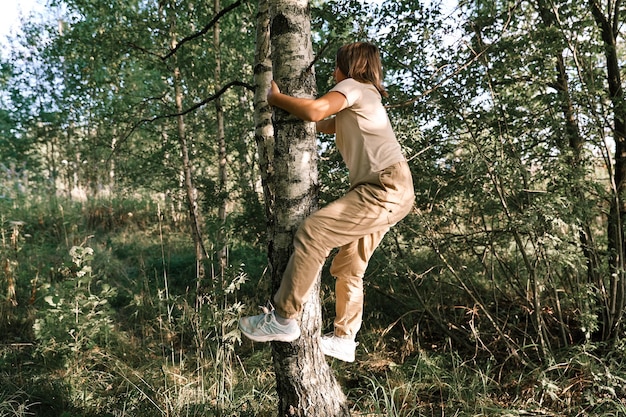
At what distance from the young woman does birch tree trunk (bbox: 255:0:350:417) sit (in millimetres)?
107

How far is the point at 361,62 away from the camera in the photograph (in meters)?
2.32

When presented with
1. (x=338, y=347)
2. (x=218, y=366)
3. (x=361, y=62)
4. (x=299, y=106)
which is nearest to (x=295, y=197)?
(x=299, y=106)

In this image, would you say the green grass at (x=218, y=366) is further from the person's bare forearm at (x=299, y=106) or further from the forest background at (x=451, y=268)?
the person's bare forearm at (x=299, y=106)

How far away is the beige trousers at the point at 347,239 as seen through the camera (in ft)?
6.72

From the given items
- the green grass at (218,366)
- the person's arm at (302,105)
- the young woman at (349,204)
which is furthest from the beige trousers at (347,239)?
the green grass at (218,366)

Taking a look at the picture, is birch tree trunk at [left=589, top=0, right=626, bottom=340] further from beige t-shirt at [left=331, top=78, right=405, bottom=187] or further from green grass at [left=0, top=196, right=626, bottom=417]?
beige t-shirt at [left=331, top=78, right=405, bottom=187]

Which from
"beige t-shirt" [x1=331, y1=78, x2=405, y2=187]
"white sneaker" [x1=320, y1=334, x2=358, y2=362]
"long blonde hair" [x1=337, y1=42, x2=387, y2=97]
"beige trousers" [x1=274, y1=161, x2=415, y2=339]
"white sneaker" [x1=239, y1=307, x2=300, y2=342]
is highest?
"long blonde hair" [x1=337, y1=42, x2=387, y2=97]

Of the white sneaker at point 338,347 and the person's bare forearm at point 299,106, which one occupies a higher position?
the person's bare forearm at point 299,106

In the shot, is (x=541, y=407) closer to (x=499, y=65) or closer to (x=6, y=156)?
(x=499, y=65)

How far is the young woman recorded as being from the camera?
2043 millimetres

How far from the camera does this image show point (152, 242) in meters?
7.90

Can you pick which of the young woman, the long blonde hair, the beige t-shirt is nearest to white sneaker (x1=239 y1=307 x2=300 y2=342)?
the young woman

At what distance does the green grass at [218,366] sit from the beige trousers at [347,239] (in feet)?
1.93

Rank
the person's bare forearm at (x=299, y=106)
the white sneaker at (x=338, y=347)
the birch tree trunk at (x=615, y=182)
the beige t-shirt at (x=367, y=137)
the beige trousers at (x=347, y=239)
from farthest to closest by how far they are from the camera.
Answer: the birch tree trunk at (x=615, y=182) → the white sneaker at (x=338, y=347) → the beige t-shirt at (x=367, y=137) → the beige trousers at (x=347, y=239) → the person's bare forearm at (x=299, y=106)
